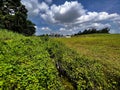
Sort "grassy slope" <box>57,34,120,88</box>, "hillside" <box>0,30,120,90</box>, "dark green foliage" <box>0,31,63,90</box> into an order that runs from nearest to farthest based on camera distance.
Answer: "dark green foliage" <box>0,31,63,90</box> → "hillside" <box>0,30,120,90</box> → "grassy slope" <box>57,34,120,88</box>

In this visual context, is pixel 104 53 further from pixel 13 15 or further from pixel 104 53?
pixel 13 15

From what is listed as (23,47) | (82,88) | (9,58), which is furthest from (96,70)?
(9,58)

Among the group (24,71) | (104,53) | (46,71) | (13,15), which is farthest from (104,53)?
(13,15)

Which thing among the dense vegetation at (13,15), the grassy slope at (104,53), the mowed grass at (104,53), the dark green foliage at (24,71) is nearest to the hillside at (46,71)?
the dark green foliage at (24,71)

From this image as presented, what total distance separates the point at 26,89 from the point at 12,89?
37 centimetres

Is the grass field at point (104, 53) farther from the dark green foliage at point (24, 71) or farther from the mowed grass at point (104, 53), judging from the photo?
the dark green foliage at point (24, 71)

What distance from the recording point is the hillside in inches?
219

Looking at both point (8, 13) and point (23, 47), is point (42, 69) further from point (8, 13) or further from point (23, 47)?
point (8, 13)

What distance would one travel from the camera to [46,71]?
20.7 feet

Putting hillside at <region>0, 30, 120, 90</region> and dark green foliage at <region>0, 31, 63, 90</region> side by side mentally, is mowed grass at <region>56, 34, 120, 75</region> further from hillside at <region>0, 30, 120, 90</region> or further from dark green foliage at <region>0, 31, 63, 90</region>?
dark green foliage at <region>0, 31, 63, 90</region>

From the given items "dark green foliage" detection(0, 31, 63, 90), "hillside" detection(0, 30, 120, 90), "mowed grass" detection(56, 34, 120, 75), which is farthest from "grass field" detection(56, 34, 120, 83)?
"dark green foliage" detection(0, 31, 63, 90)

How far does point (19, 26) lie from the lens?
119 ft

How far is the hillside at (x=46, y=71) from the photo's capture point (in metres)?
5.57

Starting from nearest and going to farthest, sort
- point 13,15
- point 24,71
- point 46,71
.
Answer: point 24,71, point 46,71, point 13,15
